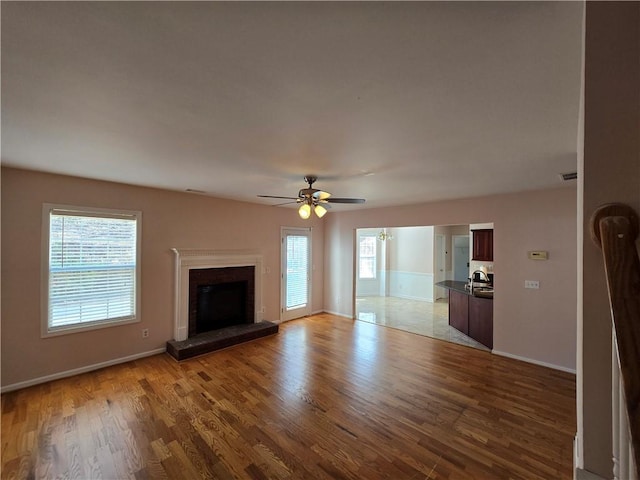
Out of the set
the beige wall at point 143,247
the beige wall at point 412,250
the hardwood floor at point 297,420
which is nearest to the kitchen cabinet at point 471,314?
the hardwood floor at point 297,420

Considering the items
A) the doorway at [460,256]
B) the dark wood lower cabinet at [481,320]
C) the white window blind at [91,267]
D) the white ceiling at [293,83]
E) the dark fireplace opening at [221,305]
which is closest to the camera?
the white ceiling at [293,83]

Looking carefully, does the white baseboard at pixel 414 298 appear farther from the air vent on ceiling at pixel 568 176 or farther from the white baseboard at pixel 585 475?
the white baseboard at pixel 585 475

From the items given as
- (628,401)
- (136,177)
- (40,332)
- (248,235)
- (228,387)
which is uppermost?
(136,177)

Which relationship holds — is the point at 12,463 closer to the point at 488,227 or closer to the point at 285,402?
the point at 285,402

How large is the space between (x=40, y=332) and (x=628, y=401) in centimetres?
496

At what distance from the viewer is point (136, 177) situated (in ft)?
11.2

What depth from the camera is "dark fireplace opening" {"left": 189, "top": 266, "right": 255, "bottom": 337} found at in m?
4.52

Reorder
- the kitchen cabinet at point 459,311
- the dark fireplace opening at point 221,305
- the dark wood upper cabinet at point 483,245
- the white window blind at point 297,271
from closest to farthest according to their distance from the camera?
the dark fireplace opening at point 221,305
the kitchen cabinet at point 459,311
the white window blind at point 297,271
the dark wood upper cabinet at point 483,245

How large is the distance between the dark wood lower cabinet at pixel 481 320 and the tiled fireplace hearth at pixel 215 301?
147 inches

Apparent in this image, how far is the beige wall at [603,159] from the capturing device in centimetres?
83

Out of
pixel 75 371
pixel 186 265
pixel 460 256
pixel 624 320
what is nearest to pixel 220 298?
pixel 186 265

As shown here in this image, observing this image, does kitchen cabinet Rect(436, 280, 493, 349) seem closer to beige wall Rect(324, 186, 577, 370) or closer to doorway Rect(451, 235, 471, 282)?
beige wall Rect(324, 186, 577, 370)

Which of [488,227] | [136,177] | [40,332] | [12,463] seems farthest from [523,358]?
[40,332]

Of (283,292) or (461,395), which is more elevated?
(283,292)
